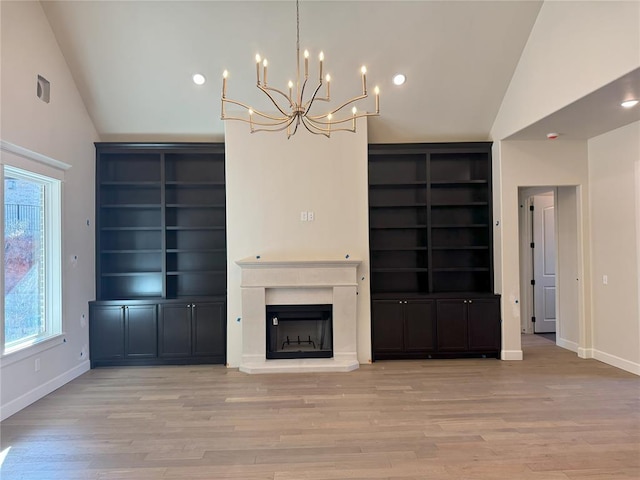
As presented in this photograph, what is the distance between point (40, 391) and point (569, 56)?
6.16 meters

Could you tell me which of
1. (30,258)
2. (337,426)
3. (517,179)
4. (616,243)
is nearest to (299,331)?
(337,426)

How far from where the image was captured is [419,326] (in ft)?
15.7

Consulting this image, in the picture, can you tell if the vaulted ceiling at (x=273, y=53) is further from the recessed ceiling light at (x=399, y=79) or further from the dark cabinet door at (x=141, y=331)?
the dark cabinet door at (x=141, y=331)

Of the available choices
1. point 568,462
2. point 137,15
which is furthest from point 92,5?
point 568,462

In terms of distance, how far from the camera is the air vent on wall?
12.4 feet

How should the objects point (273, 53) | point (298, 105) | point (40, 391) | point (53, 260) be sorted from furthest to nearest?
point (273, 53)
point (53, 260)
point (40, 391)
point (298, 105)

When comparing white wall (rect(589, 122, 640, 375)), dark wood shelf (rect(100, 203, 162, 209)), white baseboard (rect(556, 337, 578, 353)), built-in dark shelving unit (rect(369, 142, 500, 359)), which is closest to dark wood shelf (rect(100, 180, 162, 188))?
dark wood shelf (rect(100, 203, 162, 209))

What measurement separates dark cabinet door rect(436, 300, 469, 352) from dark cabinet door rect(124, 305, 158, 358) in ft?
12.0

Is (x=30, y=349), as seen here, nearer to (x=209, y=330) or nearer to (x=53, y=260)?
(x=53, y=260)

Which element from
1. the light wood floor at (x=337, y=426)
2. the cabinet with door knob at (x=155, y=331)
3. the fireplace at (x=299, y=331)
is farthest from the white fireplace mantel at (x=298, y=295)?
the cabinet with door knob at (x=155, y=331)

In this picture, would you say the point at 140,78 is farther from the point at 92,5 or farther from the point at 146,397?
the point at 146,397

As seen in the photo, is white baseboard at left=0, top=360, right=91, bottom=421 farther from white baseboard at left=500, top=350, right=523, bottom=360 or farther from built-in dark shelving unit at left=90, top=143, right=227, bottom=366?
white baseboard at left=500, top=350, right=523, bottom=360

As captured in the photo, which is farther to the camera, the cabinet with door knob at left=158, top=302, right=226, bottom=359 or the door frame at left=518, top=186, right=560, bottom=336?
the door frame at left=518, top=186, right=560, bottom=336

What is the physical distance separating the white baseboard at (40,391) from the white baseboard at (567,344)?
21.0 ft
